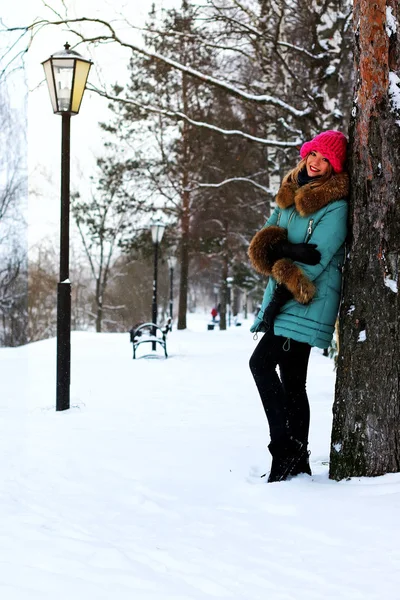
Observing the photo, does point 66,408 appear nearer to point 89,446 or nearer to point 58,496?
point 89,446

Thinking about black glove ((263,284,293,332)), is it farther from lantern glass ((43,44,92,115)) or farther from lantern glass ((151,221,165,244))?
lantern glass ((151,221,165,244))

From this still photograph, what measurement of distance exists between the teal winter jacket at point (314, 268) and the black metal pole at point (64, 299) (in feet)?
10.7

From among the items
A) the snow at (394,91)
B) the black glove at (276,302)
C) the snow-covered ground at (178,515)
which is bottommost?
the snow-covered ground at (178,515)

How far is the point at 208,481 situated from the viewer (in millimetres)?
3730

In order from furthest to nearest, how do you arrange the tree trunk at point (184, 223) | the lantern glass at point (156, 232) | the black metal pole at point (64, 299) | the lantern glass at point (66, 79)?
1. the tree trunk at point (184, 223)
2. the lantern glass at point (156, 232)
3. the lantern glass at point (66, 79)
4. the black metal pole at point (64, 299)

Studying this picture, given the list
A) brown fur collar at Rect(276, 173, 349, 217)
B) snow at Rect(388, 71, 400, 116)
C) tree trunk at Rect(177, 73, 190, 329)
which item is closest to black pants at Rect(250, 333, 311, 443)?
brown fur collar at Rect(276, 173, 349, 217)

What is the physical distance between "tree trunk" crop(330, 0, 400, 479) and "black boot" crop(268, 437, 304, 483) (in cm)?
26

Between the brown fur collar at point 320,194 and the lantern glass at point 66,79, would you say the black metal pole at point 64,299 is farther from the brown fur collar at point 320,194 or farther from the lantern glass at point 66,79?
the brown fur collar at point 320,194

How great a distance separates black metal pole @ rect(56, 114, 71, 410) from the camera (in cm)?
633

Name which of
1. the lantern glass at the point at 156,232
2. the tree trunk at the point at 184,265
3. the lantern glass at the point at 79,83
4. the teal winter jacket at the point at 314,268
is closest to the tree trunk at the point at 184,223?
the tree trunk at the point at 184,265

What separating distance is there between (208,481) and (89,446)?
4.15ft

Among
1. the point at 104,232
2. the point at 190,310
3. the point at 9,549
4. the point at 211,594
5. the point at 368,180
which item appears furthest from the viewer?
the point at 190,310

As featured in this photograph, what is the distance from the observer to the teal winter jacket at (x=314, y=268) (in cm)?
341

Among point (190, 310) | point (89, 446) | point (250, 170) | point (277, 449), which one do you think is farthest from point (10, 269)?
point (190, 310)
